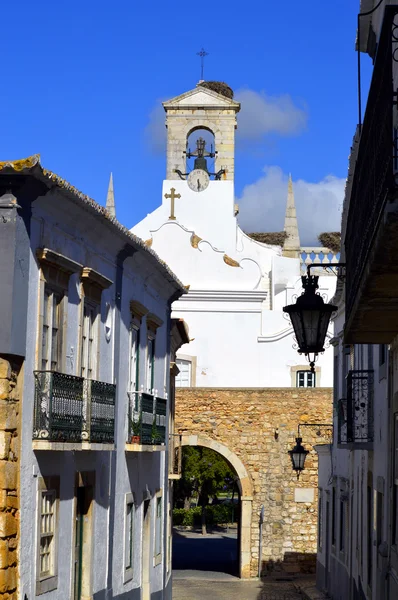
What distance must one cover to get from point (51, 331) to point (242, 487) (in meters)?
20.4

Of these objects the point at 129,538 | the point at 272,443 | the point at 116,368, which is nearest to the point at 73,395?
the point at 116,368

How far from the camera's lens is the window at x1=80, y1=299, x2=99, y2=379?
1398 cm

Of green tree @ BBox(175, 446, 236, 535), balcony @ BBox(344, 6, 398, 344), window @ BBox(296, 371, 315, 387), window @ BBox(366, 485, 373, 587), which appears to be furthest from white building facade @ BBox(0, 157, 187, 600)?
green tree @ BBox(175, 446, 236, 535)

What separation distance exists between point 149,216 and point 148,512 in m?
23.7

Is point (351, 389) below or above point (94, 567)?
above

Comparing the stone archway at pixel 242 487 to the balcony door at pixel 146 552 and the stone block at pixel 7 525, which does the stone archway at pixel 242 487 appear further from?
the stone block at pixel 7 525

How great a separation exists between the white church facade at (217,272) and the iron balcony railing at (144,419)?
64.1 ft

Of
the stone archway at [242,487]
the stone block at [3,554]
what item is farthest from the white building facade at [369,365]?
the stone archway at [242,487]

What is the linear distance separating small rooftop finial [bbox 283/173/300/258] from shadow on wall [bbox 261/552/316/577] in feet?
69.4

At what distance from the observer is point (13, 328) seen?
11195mm

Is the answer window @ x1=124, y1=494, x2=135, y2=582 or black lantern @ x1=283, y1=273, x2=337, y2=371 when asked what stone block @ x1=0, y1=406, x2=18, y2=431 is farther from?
window @ x1=124, y1=494, x2=135, y2=582

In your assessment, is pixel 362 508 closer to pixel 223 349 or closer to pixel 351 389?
pixel 351 389

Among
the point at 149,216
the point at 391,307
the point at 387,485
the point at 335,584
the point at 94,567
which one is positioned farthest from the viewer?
the point at 149,216

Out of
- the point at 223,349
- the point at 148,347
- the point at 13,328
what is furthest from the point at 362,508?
the point at 223,349
